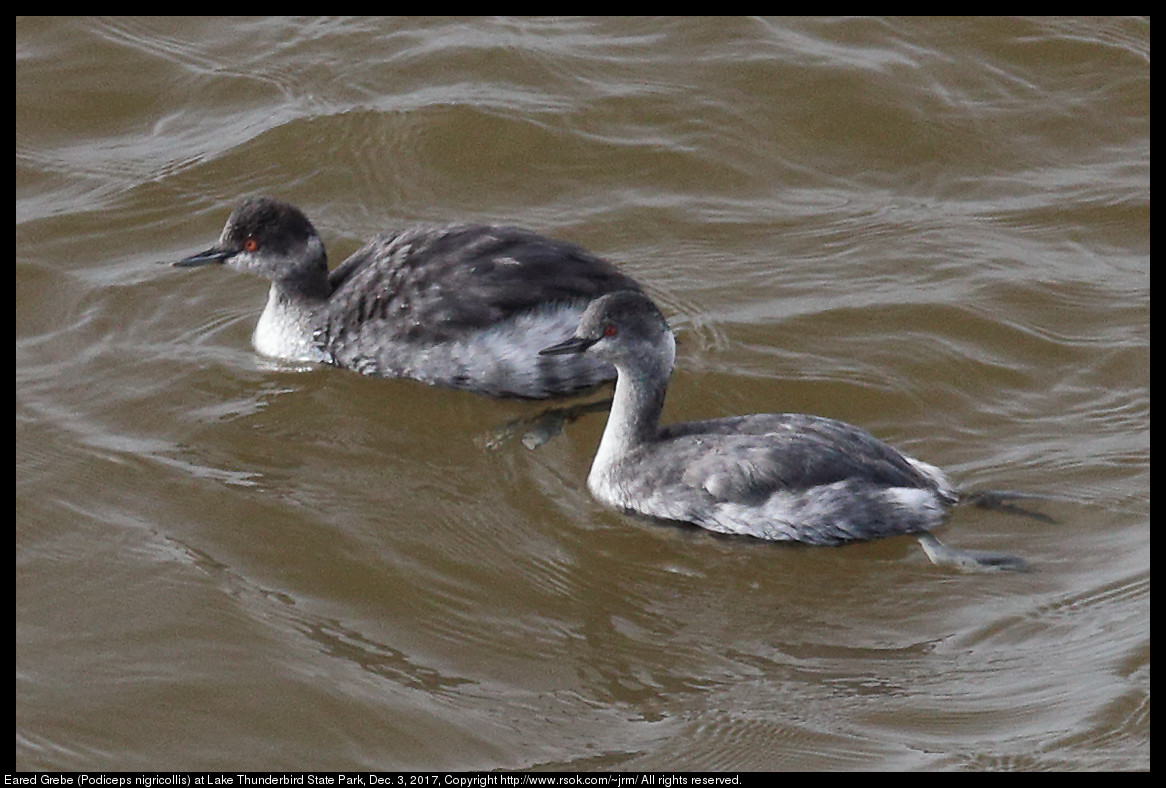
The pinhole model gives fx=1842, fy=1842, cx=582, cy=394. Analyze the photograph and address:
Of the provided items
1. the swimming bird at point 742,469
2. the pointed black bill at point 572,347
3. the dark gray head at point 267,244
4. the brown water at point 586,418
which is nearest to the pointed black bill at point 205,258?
the dark gray head at point 267,244

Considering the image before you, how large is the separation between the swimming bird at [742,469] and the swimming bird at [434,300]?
0.56 m

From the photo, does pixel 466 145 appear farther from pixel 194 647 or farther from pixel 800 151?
pixel 194 647

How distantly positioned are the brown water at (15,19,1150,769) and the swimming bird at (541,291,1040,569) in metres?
0.12

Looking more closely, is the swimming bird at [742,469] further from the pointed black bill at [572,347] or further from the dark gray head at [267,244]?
the dark gray head at [267,244]

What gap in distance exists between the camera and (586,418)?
27.2 ft

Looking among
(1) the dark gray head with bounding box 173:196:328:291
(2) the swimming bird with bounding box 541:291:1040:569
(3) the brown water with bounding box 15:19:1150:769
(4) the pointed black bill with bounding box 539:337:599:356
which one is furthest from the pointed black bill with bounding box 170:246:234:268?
(2) the swimming bird with bounding box 541:291:1040:569

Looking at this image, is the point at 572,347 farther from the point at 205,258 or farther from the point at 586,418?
the point at 205,258

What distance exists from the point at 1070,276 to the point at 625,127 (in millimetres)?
2637

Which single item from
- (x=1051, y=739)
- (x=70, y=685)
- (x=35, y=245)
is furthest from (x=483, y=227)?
(x=1051, y=739)

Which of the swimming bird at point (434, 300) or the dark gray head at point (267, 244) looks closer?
the swimming bird at point (434, 300)

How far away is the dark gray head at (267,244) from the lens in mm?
8594

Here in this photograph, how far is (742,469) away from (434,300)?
184cm

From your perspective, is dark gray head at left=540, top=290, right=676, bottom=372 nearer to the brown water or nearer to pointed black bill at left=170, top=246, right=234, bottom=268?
the brown water

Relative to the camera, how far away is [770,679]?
6434 mm
